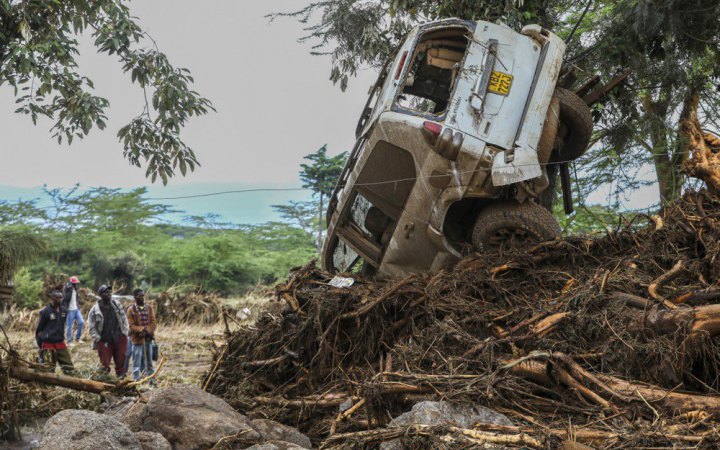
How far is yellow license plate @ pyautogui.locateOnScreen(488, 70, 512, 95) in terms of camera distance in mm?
6477

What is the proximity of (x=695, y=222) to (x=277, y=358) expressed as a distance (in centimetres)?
364

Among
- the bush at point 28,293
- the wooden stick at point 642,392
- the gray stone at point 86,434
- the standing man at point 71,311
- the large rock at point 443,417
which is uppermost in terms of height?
the wooden stick at point 642,392

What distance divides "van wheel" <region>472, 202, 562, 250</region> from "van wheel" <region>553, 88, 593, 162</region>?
1087mm

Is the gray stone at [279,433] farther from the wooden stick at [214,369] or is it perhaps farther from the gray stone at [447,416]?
the wooden stick at [214,369]

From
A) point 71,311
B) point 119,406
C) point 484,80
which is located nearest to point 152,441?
point 119,406

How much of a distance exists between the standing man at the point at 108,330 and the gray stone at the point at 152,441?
16.7ft

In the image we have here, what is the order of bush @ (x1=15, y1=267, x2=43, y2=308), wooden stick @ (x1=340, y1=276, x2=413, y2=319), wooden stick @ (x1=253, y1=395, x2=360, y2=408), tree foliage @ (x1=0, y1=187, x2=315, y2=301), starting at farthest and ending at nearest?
tree foliage @ (x1=0, y1=187, x2=315, y2=301) → bush @ (x1=15, y1=267, x2=43, y2=308) → wooden stick @ (x1=340, y1=276, x2=413, y2=319) → wooden stick @ (x1=253, y1=395, x2=360, y2=408)

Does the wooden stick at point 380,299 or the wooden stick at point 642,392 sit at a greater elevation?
the wooden stick at point 380,299

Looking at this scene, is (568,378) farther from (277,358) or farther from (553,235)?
(277,358)

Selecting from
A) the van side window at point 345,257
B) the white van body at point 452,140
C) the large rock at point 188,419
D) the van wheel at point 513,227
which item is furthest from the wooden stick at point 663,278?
the van side window at point 345,257

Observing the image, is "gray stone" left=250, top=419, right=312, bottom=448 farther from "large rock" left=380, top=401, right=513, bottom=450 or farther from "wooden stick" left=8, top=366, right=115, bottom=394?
"wooden stick" left=8, top=366, right=115, bottom=394

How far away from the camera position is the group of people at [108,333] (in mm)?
8648

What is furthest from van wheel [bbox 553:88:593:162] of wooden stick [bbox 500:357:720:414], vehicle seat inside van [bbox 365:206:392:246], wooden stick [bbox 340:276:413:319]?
wooden stick [bbox 500:357:720:414]

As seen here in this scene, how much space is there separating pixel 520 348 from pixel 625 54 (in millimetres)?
5483
